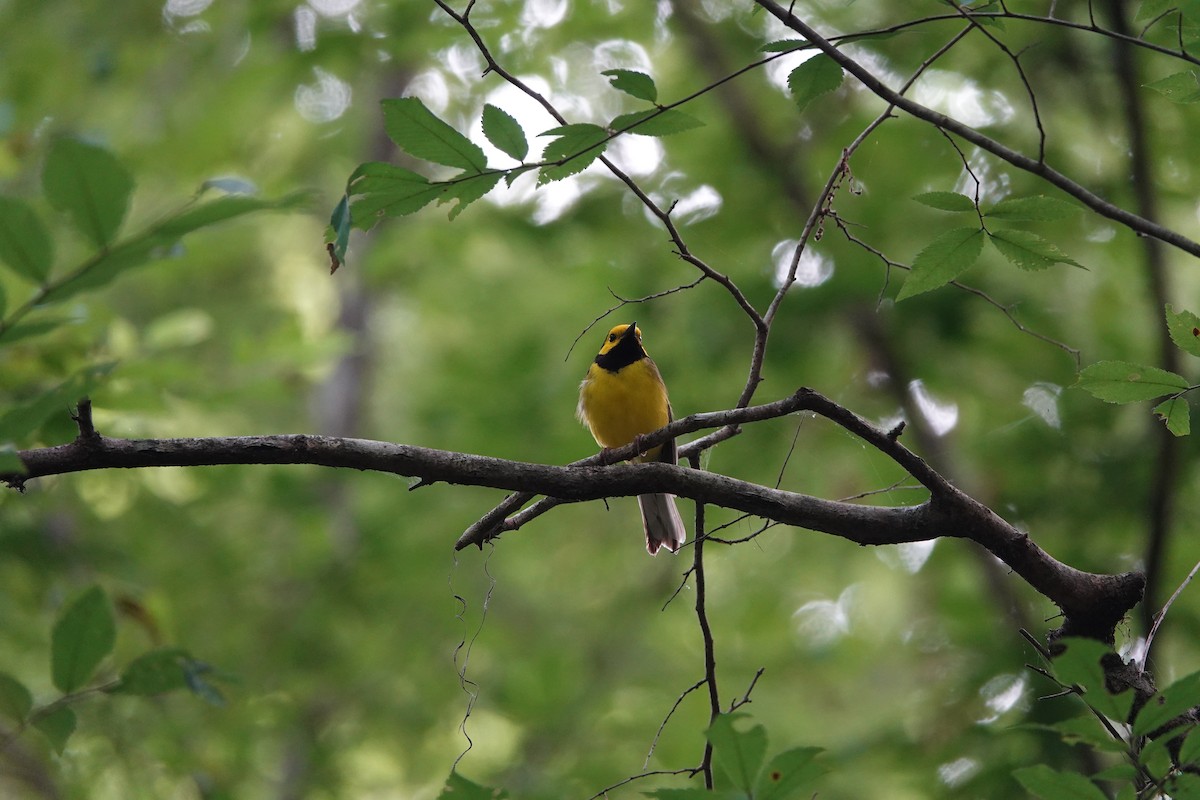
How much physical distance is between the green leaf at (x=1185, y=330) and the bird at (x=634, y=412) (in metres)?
3.51

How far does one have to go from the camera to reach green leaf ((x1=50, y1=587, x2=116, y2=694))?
2.62 metres

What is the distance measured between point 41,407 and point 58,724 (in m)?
0.88

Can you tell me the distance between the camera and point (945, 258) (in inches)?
97.2

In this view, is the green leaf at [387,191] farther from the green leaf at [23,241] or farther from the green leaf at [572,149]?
the green leaf at [23,241]

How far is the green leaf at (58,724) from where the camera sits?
2625 millimetres

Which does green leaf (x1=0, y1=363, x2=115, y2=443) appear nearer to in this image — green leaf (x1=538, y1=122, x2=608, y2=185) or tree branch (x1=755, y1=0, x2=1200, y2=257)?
green leaf (x1=538, y1=122, x2=608, y2=185)

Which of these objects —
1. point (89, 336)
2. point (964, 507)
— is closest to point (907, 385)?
point (964, 507)

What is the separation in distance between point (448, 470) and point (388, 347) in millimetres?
13472

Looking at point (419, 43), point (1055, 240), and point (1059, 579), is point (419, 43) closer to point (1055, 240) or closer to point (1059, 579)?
point (1055, 240)

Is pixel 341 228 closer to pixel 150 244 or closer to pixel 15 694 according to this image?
pixel 150 244

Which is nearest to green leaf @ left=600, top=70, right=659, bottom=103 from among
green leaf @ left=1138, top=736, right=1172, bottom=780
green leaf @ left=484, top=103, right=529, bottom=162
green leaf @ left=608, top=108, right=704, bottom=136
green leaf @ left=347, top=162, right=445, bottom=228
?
green leaf @ left=608, top=108, right=704, bottom=136

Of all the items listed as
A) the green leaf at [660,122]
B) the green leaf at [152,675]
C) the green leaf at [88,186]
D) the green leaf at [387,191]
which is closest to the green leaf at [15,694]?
the green leaf at [152,675]

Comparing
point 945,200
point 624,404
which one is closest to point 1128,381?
point 945,200

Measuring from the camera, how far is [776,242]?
7406 millimetres
